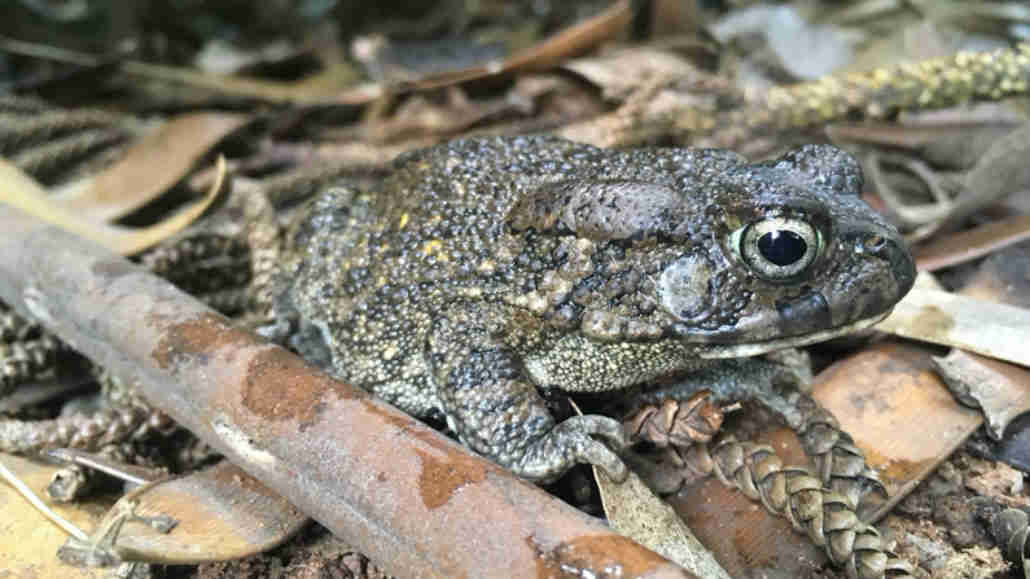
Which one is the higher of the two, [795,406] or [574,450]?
[574,450]

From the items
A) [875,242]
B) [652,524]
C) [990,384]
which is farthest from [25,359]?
[990,384]

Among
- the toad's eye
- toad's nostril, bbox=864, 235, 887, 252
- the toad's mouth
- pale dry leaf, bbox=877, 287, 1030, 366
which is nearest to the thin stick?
the toad's mouth

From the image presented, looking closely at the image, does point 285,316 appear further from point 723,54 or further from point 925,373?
point 723,54

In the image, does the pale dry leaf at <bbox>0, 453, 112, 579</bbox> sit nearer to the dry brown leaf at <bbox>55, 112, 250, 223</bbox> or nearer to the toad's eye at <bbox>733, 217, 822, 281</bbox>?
the dry brown leaf at <bbox>55, 112, 250, 223</bbox>

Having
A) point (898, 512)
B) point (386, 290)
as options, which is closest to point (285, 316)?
point (386, 290)

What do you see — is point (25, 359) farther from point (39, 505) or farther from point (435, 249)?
point (435, 249)

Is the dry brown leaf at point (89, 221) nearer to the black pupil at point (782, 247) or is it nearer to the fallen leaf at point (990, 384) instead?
the black pupil at point (782, 247)
